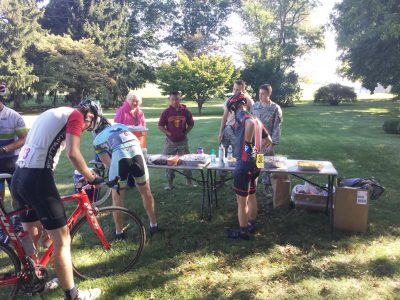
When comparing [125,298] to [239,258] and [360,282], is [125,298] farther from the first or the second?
[360,282]

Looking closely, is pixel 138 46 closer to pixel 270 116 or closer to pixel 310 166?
pixel 270 116

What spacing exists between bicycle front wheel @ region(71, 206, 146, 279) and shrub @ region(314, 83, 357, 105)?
3593 centimetres

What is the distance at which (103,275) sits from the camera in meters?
3.97

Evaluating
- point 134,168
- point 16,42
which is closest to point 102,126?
point 134,168

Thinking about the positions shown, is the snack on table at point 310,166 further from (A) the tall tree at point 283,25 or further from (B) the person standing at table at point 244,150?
(A) the tall tree at point 283,25

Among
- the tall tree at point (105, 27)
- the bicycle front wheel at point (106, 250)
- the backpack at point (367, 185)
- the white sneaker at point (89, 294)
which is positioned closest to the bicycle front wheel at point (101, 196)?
the bicycle front wheel at point (106, 250)

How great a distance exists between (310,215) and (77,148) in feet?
13.3

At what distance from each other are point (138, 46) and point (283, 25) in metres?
19.1

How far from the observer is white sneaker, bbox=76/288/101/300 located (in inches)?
131

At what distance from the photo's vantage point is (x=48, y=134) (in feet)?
9.48

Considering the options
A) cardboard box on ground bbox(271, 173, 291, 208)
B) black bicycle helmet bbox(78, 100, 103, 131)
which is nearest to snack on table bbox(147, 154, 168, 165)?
cardboard box on ground bbox(271, 173, 291, 208)

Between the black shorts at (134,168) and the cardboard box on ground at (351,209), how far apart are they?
9.15ft

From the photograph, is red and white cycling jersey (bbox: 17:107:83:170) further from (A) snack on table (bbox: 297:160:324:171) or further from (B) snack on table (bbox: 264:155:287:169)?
(A) snack on table (bbox: 297:160:324:171)

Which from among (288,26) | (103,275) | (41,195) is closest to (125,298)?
(103,275)
